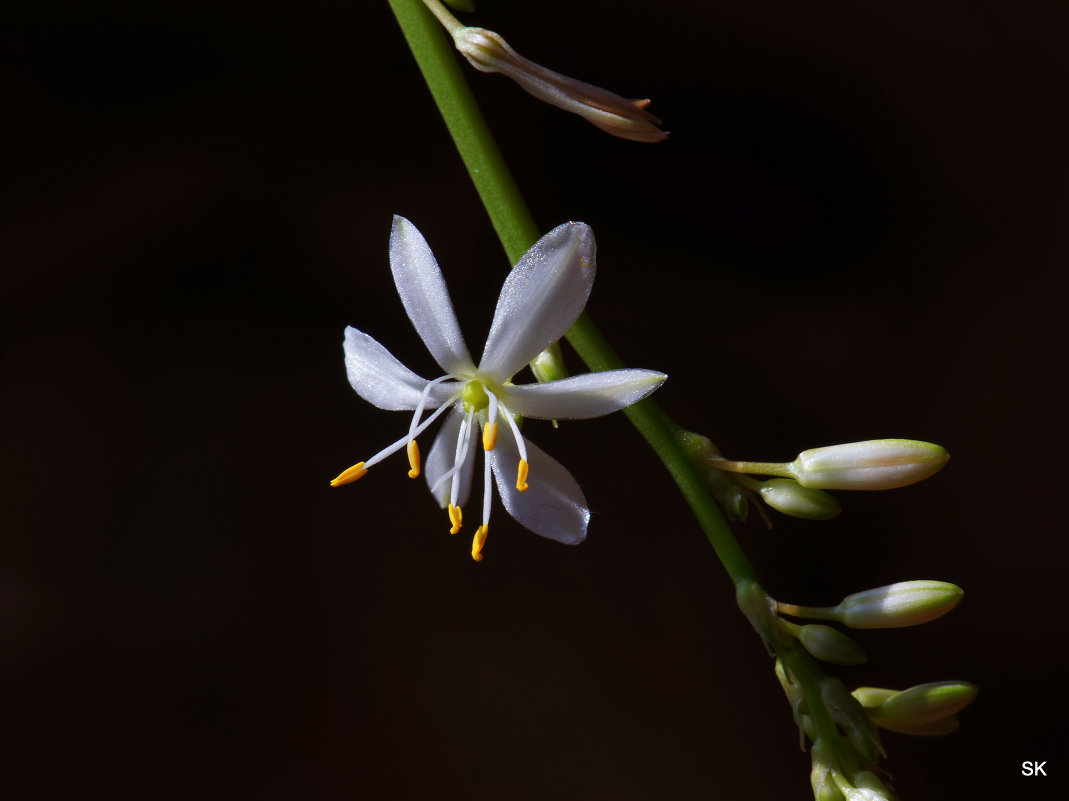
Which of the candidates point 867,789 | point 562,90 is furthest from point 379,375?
point 867,789

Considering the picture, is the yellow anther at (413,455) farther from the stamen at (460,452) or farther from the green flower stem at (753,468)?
the green flower stem at (753,468)

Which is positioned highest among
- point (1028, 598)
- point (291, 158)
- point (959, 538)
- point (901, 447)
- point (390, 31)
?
point (390, 31)

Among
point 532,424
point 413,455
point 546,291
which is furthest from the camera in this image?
point 532,424

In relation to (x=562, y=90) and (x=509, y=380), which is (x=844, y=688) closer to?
(x=509, y=380)

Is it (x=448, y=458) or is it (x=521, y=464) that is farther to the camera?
(x=448, y=458)

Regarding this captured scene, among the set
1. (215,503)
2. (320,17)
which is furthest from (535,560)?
(320,17)

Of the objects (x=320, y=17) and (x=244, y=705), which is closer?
(x=320, y=17)

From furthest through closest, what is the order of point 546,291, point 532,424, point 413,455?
point 532,424 → point 413,455 → point 546,291

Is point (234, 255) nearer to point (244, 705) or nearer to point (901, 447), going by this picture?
point (244, 705)
